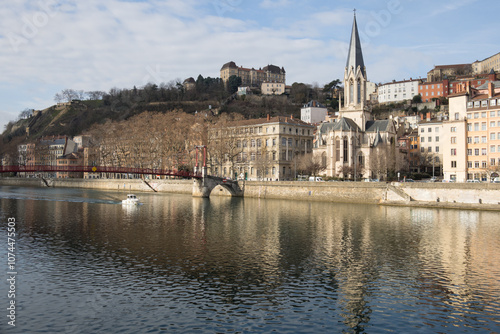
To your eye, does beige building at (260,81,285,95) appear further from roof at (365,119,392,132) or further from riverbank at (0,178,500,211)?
riverbank at (0,178,500,211)

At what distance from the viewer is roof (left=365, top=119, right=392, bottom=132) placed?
9467 cm

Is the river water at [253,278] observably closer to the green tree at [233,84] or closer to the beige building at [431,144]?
the beige building at [431,144]

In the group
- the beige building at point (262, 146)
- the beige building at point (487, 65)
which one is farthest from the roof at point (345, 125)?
the beige building at point (487, 65)

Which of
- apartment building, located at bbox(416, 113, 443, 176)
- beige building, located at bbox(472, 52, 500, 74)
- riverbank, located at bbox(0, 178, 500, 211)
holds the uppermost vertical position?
beige building, located at bbox(472, 52, 500, 74)

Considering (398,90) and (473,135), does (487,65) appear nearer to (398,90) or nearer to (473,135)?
(398,90)

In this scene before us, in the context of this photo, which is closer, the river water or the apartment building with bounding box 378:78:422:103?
the river water

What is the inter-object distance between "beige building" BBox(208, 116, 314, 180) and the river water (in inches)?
2205

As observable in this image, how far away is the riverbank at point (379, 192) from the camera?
5416 cm

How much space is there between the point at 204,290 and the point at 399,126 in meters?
106

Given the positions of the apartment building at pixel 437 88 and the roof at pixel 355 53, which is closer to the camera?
the roof at pixel 355 53

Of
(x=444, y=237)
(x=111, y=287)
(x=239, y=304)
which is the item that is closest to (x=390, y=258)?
(x=444, y=237)

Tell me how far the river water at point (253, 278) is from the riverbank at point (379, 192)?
14.7 meters

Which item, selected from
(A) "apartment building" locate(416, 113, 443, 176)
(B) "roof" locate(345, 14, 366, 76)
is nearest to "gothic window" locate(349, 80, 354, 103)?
(B) "roof" locate(345, 14, 366, 76)

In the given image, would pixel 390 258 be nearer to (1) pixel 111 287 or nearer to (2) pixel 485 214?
(1) pixel 111 287
